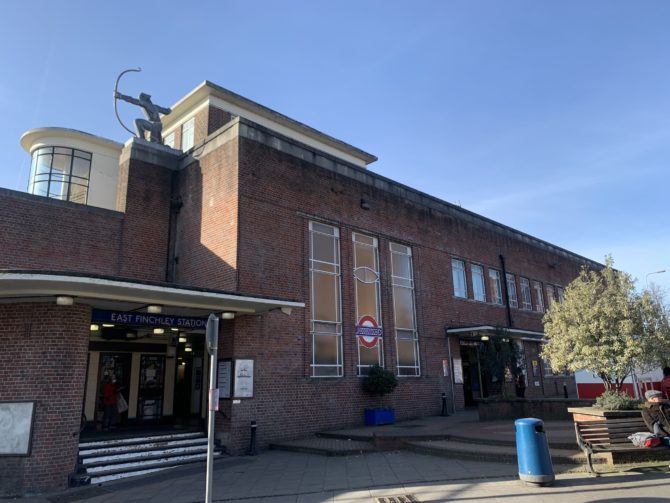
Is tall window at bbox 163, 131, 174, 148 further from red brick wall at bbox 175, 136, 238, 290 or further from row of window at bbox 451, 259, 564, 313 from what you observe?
row of window at bbox 451, 259, 564, 313

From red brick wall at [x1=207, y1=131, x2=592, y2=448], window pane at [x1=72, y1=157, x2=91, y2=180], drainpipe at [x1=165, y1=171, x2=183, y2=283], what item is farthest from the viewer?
window pane at [x1=72, y1=157, x2=91, y2=180]

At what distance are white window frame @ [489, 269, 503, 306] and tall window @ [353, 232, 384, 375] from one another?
8671mm

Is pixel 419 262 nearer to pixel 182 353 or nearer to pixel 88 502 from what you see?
pixel 182 353

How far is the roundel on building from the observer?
16.6m

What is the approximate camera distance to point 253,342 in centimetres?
1326

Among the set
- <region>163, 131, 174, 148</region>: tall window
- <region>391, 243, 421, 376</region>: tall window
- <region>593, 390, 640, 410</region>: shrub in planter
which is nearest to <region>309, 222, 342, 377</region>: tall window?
<region>391, 243, 421, 376</region>: tall window

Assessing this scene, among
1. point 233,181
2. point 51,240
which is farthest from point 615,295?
point 51,240

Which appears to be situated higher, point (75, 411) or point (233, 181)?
point (233, 181)

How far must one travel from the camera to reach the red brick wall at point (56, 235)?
14.2 meters

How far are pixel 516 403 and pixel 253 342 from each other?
8702 millimetres

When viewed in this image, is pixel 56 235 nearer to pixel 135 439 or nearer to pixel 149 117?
pixel 135 439

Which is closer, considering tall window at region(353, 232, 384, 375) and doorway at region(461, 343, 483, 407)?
tall window at region(353, 232, 384, 375)

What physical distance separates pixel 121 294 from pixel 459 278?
15515 millimetres

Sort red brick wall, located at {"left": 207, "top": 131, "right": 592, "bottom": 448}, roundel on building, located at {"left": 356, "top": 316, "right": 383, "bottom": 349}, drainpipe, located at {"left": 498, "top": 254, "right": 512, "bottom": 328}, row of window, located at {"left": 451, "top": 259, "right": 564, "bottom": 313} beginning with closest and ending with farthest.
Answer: red brick wall, located at {"left": 207, "top": 131, "right": 592, "bottom": 448}
roundel on building, located at {"left": 356, "top": 316, "right": 383, "bottom": 349}
row of window, located at {"left": 451, "top": 259, "right": 564, "bottom": 313}
drainpipe, located at {"left": 498, "top": 254, "right": 512, "bottom": 328}
